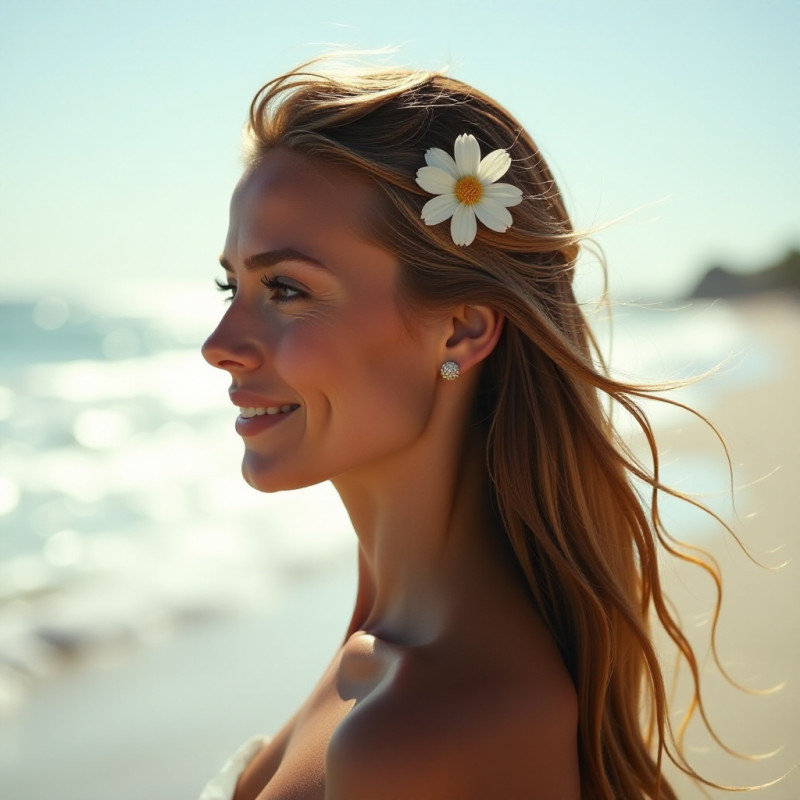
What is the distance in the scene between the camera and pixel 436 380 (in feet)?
7.89

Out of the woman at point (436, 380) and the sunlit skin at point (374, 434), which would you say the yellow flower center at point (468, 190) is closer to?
the woman at point (436, 380)

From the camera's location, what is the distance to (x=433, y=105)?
7.75ft

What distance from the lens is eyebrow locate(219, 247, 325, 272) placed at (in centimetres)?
229

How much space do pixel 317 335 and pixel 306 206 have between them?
0.98 feet

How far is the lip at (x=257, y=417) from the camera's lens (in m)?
2.35

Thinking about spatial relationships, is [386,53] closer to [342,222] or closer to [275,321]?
[342,222]

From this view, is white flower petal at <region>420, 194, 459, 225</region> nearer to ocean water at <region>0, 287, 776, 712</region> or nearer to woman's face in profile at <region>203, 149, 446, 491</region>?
woman's face in profile at <region>203, 149, 446, 491</region>

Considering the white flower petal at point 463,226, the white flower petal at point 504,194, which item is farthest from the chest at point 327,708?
the white flower petal at point 504,194

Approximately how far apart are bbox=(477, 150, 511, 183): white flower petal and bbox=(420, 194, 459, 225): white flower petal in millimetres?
110

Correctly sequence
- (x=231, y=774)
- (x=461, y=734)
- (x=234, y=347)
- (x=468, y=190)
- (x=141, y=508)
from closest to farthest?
(x=461, y=734)
(x=468, y=190)
(x=234, y=347)
(x=231, y=774)
(x=141, y=508)

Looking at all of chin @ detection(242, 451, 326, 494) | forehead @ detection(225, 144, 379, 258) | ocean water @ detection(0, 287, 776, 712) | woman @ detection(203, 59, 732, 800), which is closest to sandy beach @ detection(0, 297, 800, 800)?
ocean water @ detection(0, 287, 776, 712)

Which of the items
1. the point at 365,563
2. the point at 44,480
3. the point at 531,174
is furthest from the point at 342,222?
the point at 44,480

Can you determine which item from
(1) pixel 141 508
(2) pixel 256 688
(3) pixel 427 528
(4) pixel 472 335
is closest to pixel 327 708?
(3) pixel 427 528

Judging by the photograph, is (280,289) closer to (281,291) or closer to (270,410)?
(281,291)
